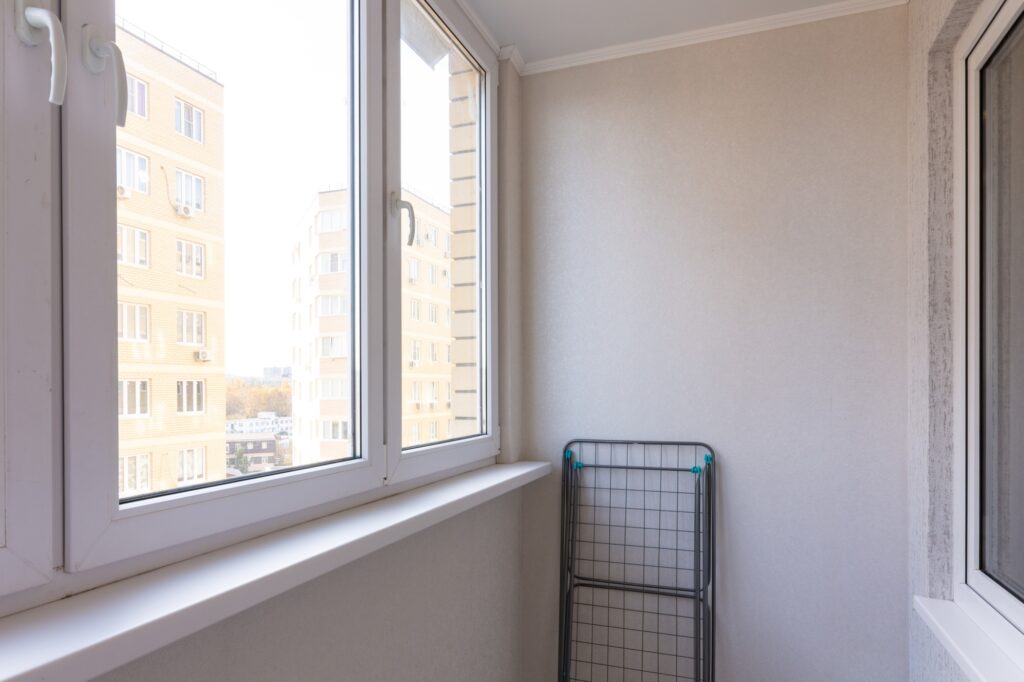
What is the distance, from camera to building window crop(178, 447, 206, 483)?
3.59 feet

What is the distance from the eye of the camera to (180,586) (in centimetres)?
95

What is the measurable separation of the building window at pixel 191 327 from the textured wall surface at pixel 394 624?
0.50 meters

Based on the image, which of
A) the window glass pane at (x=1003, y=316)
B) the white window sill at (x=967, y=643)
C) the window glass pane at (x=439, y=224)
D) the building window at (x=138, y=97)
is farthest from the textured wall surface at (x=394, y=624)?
the window glass pane at (x=1003, y=316)

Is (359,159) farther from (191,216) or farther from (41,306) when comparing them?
(41,306)

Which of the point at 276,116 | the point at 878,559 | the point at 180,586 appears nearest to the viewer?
the point at 180,586

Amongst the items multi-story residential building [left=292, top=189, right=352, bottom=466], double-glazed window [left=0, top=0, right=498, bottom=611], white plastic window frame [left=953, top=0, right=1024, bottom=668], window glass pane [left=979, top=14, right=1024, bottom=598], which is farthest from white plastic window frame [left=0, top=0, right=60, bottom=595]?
white plastic window frame [left=953, top=0, right=1024, bottom=668]

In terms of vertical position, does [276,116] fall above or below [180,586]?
above

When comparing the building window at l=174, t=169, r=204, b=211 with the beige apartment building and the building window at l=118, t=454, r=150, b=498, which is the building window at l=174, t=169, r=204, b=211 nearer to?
the beige apartment building

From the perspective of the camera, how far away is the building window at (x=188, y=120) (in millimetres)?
1106

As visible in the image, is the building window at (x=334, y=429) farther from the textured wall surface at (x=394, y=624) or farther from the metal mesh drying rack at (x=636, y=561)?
the metal mesh drying rack at (x=636, y=561)

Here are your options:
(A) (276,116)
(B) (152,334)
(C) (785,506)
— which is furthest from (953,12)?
(B) (152,334)

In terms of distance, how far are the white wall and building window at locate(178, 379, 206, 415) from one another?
5.01ft

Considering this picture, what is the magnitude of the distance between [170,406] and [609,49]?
2.08 m

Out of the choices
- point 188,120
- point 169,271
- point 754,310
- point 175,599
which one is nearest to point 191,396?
point 169,271
